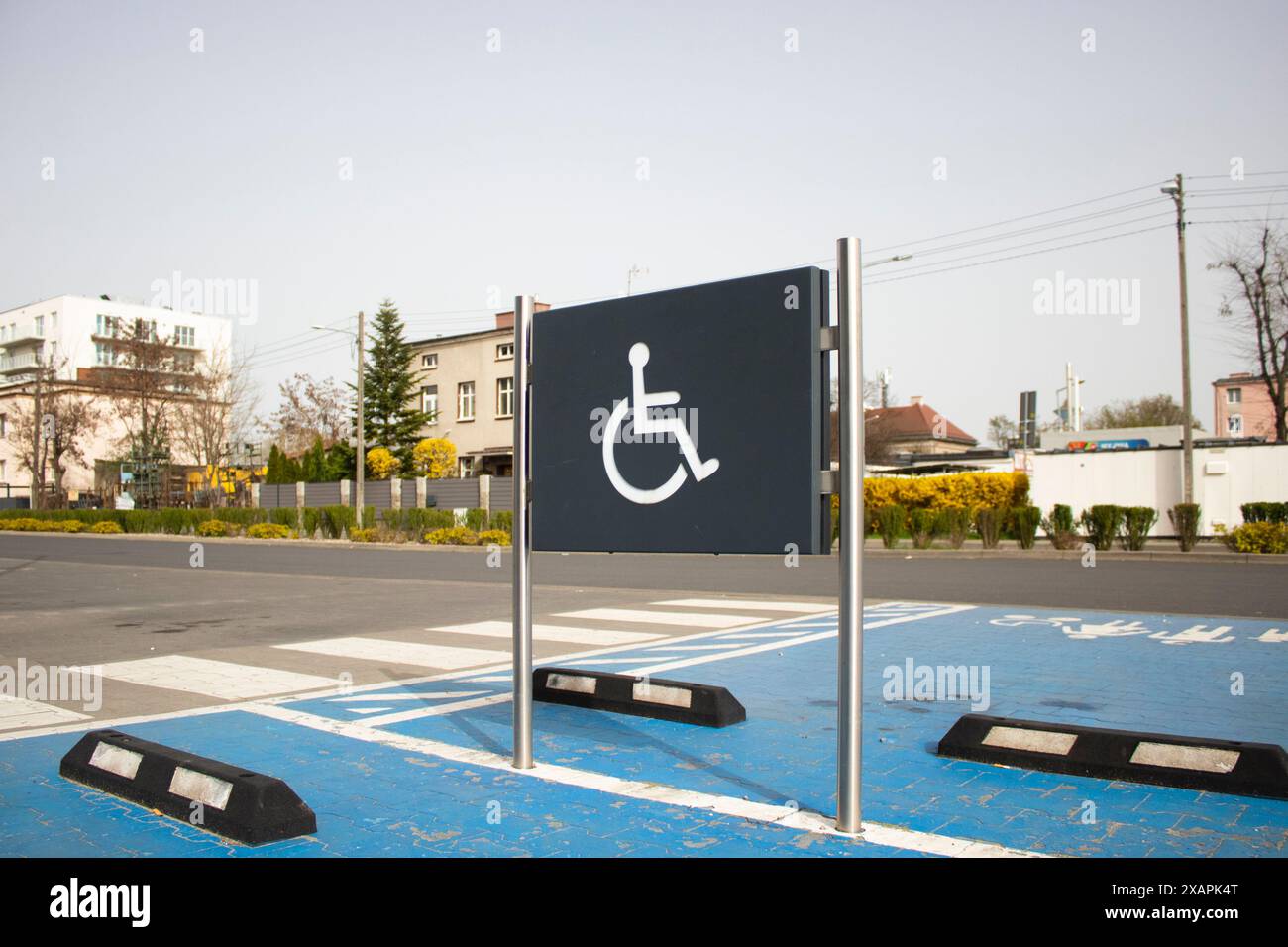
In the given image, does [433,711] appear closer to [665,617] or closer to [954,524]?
[665,617]

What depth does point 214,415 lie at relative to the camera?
52.0 metres

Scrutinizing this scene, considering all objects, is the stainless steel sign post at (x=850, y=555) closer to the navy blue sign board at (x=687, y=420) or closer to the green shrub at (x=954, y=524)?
the navy blue sign board at (x=687, y=420)

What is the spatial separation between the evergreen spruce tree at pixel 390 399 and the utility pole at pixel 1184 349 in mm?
38252

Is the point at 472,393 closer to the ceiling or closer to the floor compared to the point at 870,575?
closer to the ceiling

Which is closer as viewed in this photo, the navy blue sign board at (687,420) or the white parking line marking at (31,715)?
the navy blue sign board at (687,420)

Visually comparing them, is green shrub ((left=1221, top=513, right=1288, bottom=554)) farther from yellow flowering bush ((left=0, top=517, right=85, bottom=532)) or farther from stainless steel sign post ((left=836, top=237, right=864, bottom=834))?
yellow flowering bush ((left=0, top=517, right=85, bottom=532))

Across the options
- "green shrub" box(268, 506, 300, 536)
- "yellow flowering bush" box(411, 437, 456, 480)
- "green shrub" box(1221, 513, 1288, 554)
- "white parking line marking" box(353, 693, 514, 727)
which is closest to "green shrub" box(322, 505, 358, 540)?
"green shrub" box(268, 506, 300, 536)

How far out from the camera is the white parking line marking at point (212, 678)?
7.81 meters

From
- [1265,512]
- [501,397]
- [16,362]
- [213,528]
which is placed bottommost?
[213,528]

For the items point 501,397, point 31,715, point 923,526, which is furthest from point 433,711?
point 501,397

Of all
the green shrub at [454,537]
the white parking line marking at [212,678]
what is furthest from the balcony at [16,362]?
the white parking line marking at [212,678]

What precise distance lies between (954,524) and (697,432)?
79.7 ft
